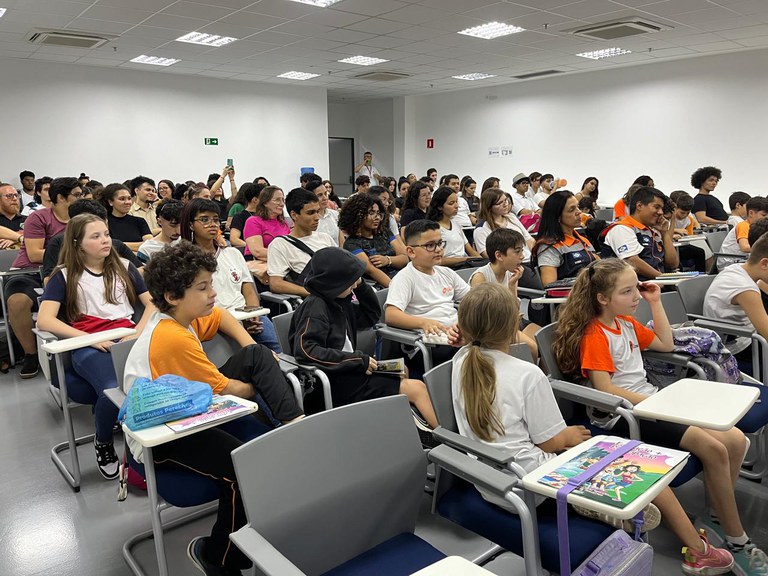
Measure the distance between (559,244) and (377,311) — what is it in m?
1.62

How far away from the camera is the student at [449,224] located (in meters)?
4.47

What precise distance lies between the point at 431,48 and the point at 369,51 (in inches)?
38.7

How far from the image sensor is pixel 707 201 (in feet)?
23.9

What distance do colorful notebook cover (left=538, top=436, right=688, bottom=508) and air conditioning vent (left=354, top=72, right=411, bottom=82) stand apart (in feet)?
34.3

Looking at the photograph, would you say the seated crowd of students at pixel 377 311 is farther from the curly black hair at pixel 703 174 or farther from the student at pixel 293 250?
the curly black hair at pixel 703 174

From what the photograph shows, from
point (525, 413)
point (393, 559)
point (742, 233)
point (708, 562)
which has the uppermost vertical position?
point (742, 233)

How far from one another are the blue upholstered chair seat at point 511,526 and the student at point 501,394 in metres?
0.04

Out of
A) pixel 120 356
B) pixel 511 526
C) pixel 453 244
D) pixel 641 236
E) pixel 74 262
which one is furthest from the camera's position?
pixel 453 244

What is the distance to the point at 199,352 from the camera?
194cm

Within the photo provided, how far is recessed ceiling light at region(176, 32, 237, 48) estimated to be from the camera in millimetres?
7816

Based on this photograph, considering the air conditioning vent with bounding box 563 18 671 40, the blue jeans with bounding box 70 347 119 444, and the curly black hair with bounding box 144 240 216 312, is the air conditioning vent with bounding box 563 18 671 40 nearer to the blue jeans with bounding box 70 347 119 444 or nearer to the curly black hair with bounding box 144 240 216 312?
the curly black hair with bounding box 144 240 216 312

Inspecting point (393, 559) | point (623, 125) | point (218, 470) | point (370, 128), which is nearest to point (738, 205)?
point (623, 125)

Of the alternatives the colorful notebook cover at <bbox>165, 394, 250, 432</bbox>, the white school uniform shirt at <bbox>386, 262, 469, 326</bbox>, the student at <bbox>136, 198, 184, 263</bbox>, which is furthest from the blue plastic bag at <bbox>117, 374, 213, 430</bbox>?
the student at <bbox>136, 198, 184, 263</bbox>

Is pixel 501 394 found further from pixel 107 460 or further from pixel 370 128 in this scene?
pixel 370 128
